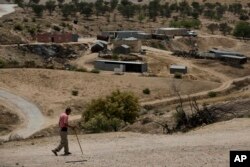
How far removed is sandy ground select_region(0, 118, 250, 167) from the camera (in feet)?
62.7

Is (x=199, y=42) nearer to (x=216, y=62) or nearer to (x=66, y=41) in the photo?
(x=216, y=62)

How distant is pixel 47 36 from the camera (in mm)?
103625

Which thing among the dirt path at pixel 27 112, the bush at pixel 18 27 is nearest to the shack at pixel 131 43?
the bush at pixel 18 27

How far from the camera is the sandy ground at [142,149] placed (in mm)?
19125

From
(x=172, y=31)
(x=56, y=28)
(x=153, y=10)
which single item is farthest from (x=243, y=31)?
(x=56, y=28)

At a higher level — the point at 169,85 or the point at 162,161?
the point at 162,161

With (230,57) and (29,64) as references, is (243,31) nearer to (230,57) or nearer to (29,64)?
(230,57)

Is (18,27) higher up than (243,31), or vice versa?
(18,27)

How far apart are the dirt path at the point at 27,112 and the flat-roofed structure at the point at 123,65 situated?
2550 cm

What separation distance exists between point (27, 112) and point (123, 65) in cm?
3064

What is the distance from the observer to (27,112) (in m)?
61.2

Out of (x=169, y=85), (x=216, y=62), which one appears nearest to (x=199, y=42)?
(x=216, y=62)

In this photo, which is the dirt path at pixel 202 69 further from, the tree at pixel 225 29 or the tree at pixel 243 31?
the tree at pixel 225 29

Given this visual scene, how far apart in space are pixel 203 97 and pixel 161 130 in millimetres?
43965
